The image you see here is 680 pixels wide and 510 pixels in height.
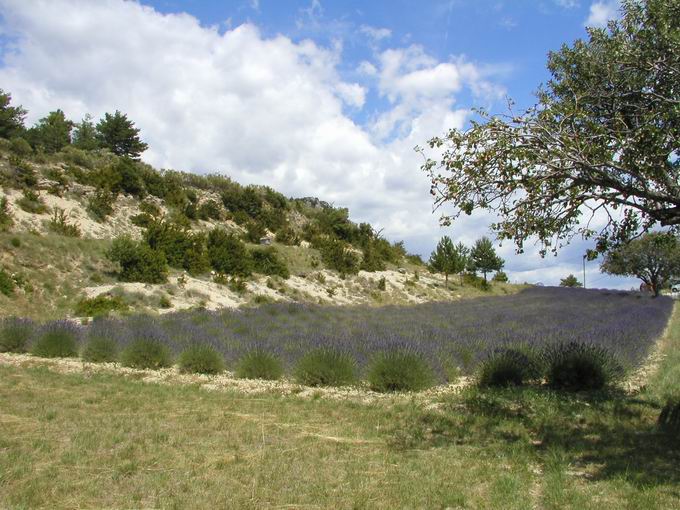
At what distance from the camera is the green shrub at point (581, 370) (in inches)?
378

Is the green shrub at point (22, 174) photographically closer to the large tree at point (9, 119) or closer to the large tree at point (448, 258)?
the large tree at point (9, 119)

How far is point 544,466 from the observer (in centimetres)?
549

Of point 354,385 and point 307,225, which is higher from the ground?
point 307,225

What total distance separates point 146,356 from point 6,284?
39.2 ft

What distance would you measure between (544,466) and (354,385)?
16.0 ft

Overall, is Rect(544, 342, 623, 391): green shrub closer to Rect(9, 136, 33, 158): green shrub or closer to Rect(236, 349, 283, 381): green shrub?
Rect(236, 349, 283, 381): green shrub

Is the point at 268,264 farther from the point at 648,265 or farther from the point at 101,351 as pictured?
the point at 648,265

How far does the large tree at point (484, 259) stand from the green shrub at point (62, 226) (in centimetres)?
3629

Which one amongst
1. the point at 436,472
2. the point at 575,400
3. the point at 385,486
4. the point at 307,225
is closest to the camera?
the point at 385,486

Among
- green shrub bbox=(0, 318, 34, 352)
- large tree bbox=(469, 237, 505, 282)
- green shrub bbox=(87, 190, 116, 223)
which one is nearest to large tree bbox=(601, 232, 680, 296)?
large tree bbox=(469, 237, 505, 282)

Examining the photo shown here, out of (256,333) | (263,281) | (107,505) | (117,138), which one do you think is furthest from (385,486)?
(117,138)

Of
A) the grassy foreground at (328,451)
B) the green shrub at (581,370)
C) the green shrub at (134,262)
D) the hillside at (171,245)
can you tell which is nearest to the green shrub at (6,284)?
the hillside at (171,245)

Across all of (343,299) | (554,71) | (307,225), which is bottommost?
(343,299)

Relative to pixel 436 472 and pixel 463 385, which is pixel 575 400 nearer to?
pixel 463 385
